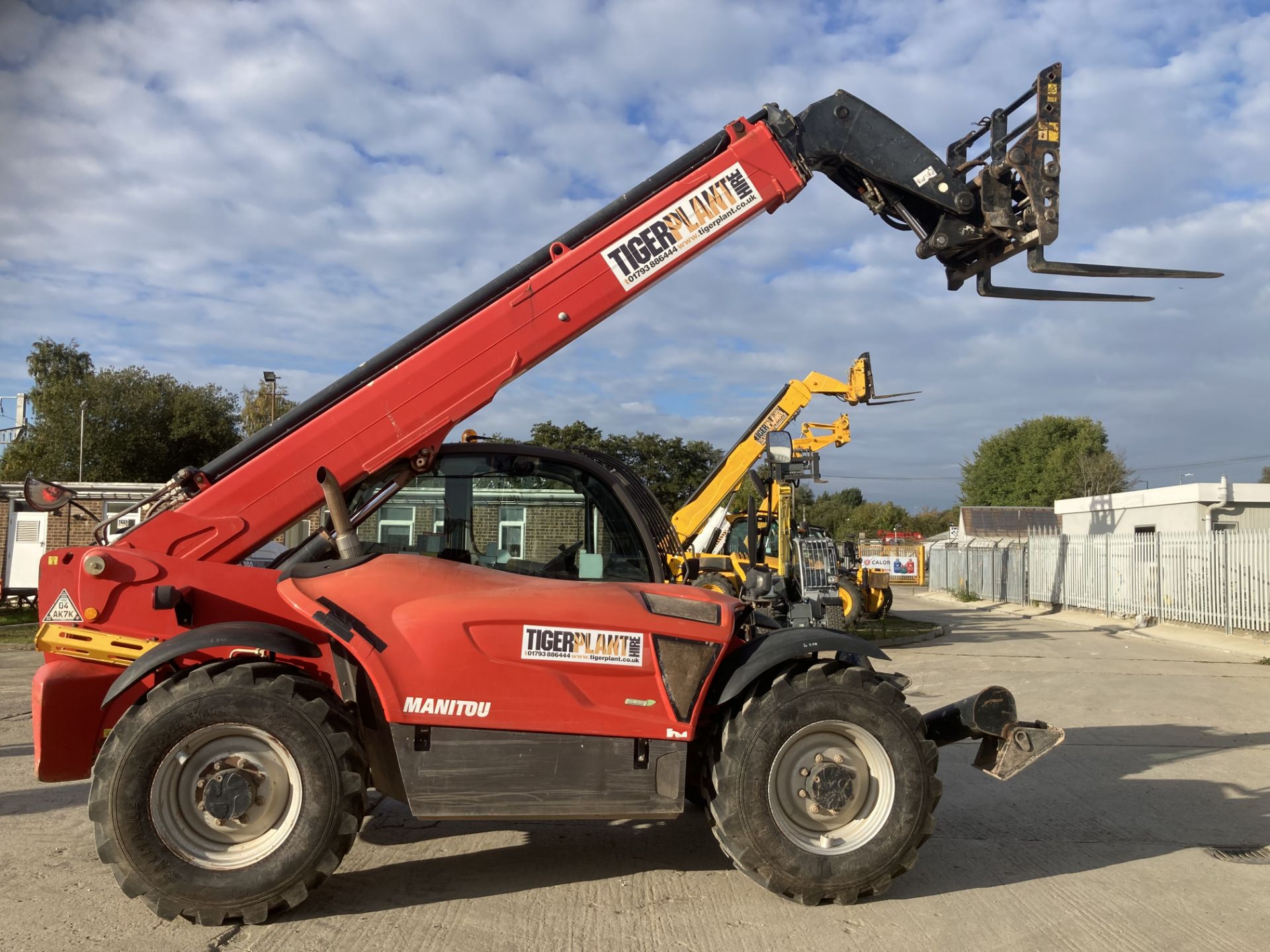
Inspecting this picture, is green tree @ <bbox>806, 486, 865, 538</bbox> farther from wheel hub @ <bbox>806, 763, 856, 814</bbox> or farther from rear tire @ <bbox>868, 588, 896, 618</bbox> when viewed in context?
wheel hub @ <bbox>806, 763, 856, 814</bbox>

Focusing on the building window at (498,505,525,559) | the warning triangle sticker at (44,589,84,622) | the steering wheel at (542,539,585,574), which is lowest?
the warning triangle sticker at (44,589,84,622)

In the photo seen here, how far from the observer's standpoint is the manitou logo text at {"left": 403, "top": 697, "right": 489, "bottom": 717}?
4078 millimetres

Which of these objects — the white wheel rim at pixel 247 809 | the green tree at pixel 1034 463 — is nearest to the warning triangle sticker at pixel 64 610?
the white wheel rim at pixel 247 809

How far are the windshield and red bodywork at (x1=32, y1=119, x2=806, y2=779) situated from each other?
0.29 m

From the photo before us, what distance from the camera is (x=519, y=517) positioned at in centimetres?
515

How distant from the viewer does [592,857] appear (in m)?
5.03

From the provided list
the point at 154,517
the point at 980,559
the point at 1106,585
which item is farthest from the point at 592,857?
the point at 980,559

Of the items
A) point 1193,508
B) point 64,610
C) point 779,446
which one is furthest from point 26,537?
point 1193,508

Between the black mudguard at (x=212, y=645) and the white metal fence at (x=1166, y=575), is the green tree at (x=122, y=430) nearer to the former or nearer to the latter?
the white metal fence at (x=1166, y=575)

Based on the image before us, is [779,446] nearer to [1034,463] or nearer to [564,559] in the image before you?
[564,559]

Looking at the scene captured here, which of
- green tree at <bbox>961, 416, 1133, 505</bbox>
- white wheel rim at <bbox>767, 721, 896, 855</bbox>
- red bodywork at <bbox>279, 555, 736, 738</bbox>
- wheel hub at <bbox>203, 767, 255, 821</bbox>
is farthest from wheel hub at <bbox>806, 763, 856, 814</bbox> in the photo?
green tree at <bbox>961, 416, 1133, 505</bbox>

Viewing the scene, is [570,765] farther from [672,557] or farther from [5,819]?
[5,819]

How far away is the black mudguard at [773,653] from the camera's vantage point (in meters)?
4.35

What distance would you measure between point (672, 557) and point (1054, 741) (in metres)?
2.32
